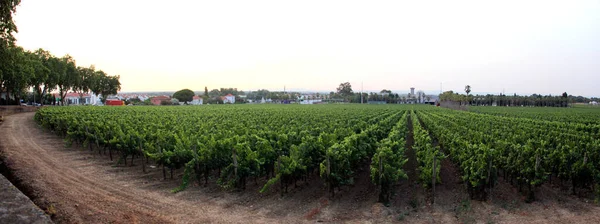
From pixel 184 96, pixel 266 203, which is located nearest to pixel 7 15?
pixel 266 203

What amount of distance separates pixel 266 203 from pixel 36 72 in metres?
58.0

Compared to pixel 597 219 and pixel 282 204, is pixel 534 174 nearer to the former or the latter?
pixel 597 219

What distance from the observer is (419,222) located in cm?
911

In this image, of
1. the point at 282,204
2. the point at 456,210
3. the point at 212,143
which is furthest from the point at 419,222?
the point at 212,143

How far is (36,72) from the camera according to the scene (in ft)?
176

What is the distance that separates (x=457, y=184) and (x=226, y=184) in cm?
800

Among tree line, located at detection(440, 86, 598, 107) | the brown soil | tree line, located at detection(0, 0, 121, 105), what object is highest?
tree line, located at detection(0, 0, 121, 105)

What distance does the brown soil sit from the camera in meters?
9.17

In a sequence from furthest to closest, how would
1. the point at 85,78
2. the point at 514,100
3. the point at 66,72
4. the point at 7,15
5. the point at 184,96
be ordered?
the point at 184,96 < the point at 514,100 < the point at 85,78 < the point at 66,72 < the point at 7,15

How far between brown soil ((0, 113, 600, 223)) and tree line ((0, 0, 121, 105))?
44.8 feet

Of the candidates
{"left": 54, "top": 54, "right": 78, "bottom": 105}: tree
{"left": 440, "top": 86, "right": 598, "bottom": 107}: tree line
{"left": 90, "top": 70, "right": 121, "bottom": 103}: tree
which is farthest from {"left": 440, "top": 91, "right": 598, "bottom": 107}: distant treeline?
{"left": 54, "top": 54, "right": 78, "bottom": 105}: tree

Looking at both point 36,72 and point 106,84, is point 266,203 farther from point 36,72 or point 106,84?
point 106,84

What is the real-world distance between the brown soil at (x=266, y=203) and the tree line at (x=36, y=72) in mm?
13666

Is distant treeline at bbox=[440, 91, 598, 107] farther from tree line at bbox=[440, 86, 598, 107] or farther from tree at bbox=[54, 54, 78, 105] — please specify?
tree at bbox=[54, 54, 78, 105]
